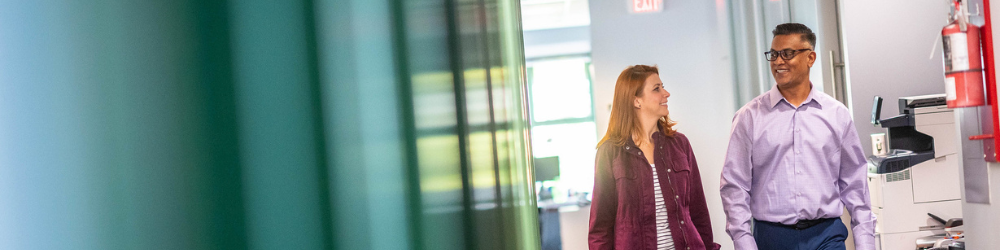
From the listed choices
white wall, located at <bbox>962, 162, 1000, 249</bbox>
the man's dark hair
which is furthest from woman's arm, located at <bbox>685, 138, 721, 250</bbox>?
white wall, located at <bbox>962, 162, 1000, 249</bbox>

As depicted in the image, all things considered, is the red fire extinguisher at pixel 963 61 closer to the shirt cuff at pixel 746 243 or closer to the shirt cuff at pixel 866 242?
the shirt cuff at pixel 866 242

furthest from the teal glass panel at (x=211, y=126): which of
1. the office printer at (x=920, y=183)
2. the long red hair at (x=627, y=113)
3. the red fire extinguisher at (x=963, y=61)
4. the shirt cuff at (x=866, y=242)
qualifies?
the office printer at (x=920, y=183)

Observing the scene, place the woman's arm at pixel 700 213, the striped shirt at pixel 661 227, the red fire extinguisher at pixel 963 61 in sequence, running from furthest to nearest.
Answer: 1. the woman's arm at pixel 700 213
2. the striped shirt at pixel 661 227
3. the red fire extinguisher at pixel 963 61

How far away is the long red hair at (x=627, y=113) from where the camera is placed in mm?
3287

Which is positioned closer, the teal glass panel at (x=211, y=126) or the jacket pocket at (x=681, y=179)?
the teal glass panel at (x=211, y=126)

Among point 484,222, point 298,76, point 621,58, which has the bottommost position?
point 484,222

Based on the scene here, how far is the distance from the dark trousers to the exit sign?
225cm

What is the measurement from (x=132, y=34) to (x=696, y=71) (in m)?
4.66

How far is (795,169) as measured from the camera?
273cm

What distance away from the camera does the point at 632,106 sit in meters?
3.35

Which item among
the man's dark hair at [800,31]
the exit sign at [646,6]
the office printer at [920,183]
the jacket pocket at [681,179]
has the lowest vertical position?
the office printer at [920,183]

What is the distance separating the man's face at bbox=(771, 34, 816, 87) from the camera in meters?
2.81

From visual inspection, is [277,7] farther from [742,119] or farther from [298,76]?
[742,119]

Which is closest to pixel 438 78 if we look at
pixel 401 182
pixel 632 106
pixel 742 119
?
pixel 401 182
